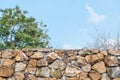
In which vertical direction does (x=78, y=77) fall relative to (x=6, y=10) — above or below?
below

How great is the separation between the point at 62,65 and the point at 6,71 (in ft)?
3.96

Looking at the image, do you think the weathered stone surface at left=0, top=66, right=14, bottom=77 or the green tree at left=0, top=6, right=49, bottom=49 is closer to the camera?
the weathered stone surface at left=0, top=66, right=14, bottom=77

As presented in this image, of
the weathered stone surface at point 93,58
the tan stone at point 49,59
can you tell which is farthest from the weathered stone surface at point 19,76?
the weathered stone surface at point 93,58

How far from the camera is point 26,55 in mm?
8180

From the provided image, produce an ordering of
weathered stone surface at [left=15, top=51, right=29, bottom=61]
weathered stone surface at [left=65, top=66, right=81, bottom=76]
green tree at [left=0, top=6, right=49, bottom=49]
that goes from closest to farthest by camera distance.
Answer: weathered stone surface at [left=65, top=66, right=81, bottom=76]
weathered stone surface at [left=15, top=51, right=29, bottom=61]
green tree at [left=0, top=6, right=49, bottom=49]

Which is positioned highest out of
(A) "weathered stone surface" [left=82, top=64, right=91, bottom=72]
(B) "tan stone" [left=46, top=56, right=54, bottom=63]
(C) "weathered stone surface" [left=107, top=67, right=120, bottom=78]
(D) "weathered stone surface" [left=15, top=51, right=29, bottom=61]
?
(D) "weathered stone surface" [left=15, top=51, right=29, bottom=61]

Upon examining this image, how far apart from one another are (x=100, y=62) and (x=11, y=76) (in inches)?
75.7

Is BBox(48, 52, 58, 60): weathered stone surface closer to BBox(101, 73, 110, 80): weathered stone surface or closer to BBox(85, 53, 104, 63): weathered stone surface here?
BBox(85, 53, 104, 63): weathered stone surface

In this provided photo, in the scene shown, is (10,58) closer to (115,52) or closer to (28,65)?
(28,65)

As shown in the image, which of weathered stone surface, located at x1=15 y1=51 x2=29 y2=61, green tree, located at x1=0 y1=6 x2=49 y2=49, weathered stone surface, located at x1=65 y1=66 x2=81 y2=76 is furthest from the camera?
green tree, located at x1=0 y1=6 x2=49 y2=49

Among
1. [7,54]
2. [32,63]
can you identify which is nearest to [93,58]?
[32,63]

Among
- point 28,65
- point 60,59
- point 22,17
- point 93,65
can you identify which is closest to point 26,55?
point 28,65

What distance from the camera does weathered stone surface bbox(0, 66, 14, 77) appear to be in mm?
8117

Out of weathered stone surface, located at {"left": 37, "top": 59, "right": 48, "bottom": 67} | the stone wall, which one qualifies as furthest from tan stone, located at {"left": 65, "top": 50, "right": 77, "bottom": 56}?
weathered stone surface, located at {"left": 37, "top": 59, "right": 48, "bottom": 67}
